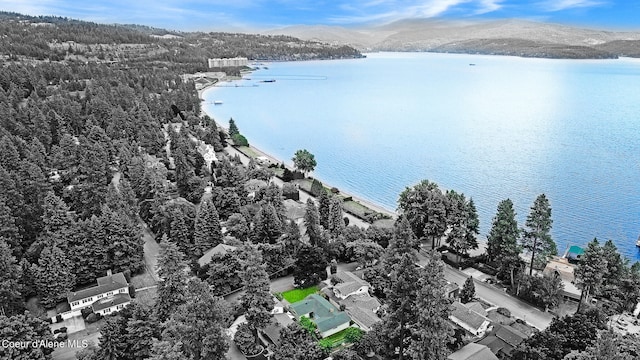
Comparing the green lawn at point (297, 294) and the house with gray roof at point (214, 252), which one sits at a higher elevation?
the house with gray roof at point (214, 252)

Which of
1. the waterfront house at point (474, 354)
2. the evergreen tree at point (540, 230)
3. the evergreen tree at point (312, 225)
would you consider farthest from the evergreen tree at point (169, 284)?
the evergreen tree at point (540, 230)

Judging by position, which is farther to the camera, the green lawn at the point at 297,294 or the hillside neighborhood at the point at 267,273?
the green lawn at the point at 297,294

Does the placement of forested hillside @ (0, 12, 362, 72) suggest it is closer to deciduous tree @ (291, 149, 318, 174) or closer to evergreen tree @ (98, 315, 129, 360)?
deciduous tree @ (291, 149, 318, 174)

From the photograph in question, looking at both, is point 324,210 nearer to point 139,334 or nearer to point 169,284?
point 169,284

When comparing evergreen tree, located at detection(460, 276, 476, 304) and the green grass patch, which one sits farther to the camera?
evergreen tree, located at detection(460, 276, 476, 304)

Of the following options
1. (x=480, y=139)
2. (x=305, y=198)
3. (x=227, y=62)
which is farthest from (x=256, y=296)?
(x=227, y=62)

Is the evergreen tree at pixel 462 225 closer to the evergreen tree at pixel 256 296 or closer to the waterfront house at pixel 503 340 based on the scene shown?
the waterfront house at pixel 503 340

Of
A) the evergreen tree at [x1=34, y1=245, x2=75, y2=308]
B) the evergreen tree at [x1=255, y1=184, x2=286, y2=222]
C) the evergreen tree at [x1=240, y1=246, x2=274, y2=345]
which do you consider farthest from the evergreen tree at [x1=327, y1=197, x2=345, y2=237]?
the evergreen tree at [x1=34, y1=245, x2=75, y2=308]
